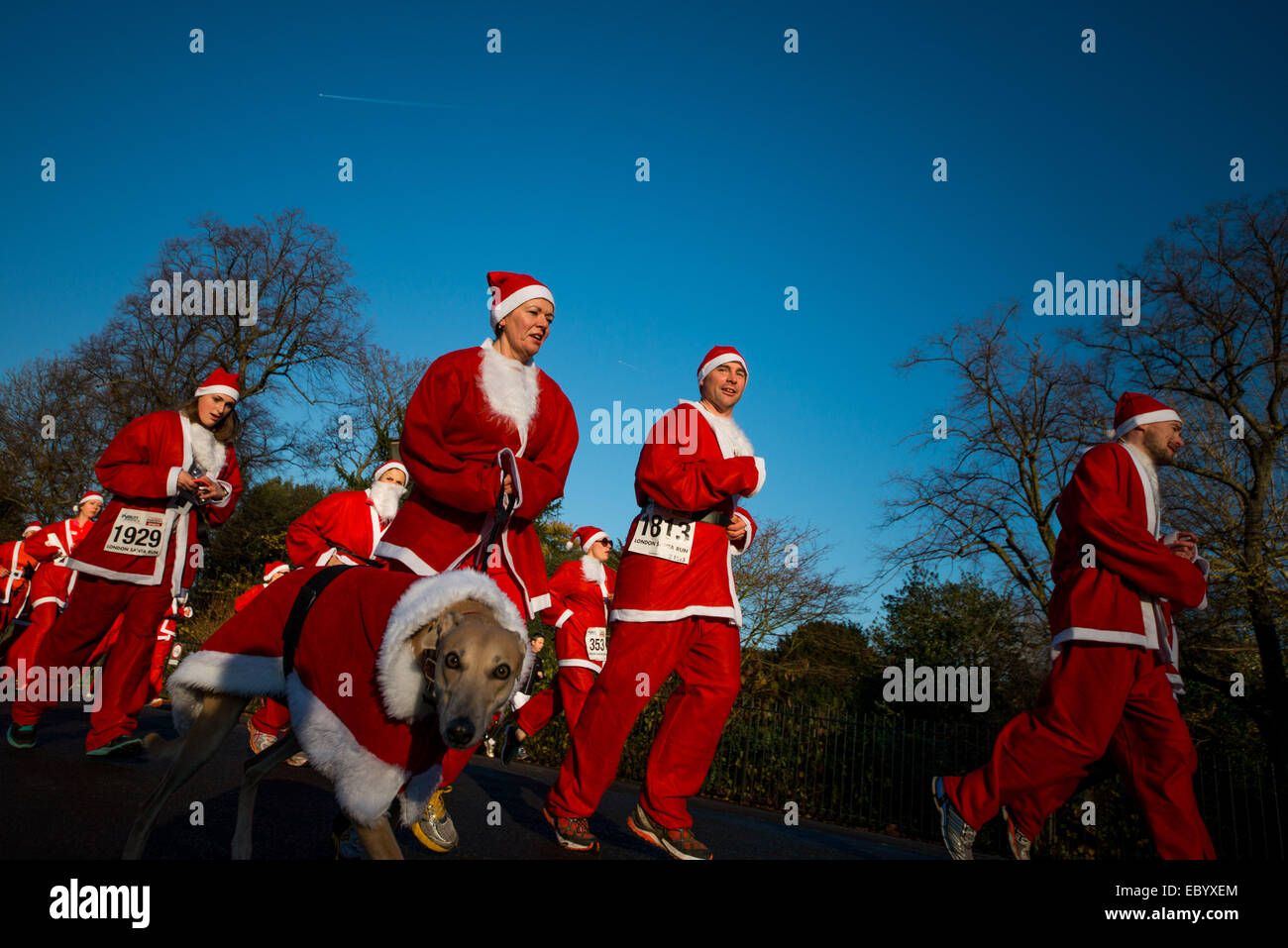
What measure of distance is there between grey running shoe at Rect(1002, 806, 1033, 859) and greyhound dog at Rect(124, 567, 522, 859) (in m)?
3.28

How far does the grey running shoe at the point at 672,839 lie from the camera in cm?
420

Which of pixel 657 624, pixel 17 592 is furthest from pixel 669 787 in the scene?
pixel 17 592

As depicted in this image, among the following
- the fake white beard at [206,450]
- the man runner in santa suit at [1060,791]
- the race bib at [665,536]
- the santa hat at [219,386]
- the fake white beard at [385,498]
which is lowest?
the man runner in santa suit at [1060,791]

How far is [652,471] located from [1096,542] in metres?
2.49

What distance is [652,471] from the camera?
4.69 metres

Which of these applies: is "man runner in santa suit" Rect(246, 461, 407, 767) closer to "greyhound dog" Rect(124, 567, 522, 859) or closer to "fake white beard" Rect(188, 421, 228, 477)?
"fake white beard" Rect(188, 421, 228, 477)

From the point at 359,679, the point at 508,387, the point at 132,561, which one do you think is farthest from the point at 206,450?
the point at 359,679

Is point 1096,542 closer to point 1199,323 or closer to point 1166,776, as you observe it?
point 1166,776

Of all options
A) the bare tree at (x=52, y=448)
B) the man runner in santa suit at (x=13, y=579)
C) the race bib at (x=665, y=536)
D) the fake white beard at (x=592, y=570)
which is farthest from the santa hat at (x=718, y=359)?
the bare tree at (x=52, y=448)

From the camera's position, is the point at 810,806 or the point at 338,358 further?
the point at 338,358

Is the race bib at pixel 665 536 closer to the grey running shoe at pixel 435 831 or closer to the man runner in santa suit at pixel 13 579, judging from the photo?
the grey running shoe at pixel 435 831

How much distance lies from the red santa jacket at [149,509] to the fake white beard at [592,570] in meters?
4.14

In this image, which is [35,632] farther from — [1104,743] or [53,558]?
[1104,743]

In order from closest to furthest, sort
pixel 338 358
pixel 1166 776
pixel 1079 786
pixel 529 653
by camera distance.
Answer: pixel 529 653, pixel 1166 776, pixel 1079 786, pixel 338 358
